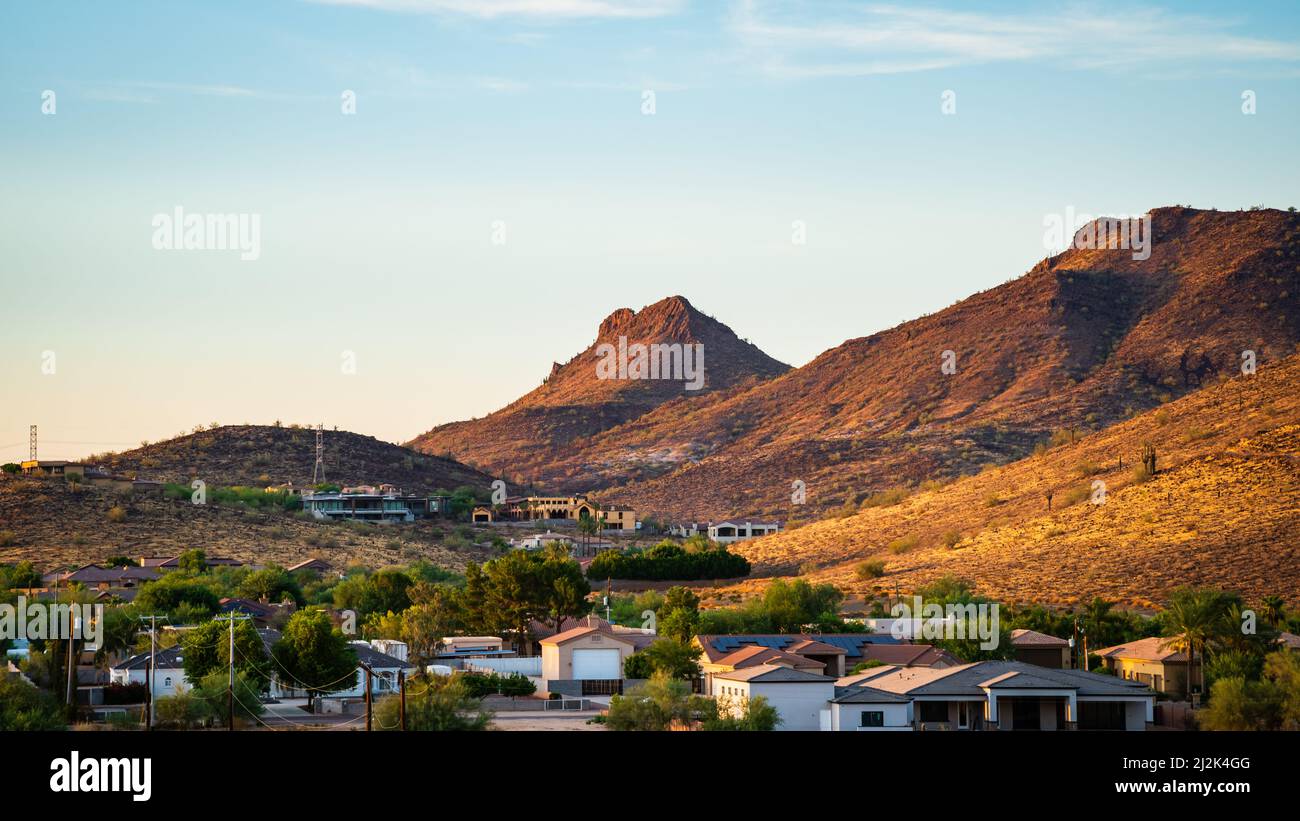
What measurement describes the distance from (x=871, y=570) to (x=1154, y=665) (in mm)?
35464

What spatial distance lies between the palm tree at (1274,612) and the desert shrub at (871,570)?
93.3 ft

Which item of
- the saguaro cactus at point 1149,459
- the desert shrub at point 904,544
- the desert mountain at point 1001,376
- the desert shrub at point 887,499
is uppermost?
the desert mountain at point 1001,376

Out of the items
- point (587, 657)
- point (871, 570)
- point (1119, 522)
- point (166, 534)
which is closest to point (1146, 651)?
point (587, 657)

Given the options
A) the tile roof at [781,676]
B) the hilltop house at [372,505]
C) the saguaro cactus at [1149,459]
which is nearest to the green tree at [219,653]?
the tile roof at [781,676]

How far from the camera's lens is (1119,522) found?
88.1 metres

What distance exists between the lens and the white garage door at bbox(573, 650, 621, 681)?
61469mm

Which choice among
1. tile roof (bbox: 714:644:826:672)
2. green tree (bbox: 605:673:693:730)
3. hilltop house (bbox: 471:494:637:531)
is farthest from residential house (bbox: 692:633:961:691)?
hilltop house (bbox: 471:494:637:531)

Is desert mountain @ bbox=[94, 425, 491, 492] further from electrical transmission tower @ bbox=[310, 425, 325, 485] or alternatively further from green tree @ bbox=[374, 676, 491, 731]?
green tree @ bbox=[374, 676, 491, 731]

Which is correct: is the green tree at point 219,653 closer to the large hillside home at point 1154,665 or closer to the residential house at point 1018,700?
the residential house at point 1018,700

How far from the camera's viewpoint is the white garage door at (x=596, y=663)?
2420 inches

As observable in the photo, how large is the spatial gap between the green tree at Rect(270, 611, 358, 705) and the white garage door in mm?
8436

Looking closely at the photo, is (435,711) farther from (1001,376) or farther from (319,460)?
(1001,376)

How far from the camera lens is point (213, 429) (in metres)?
150

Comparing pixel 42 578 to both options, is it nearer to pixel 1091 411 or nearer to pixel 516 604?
pixel 516 604
